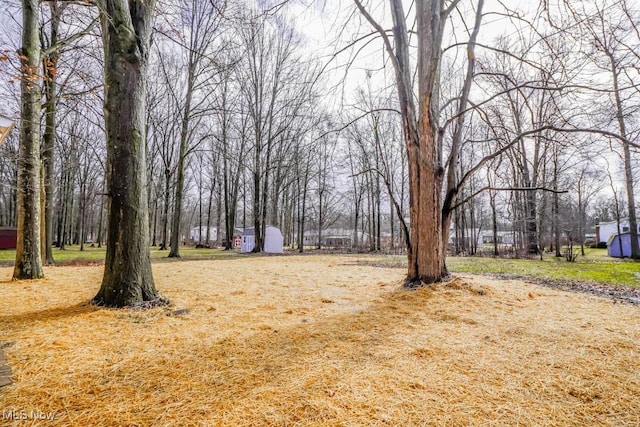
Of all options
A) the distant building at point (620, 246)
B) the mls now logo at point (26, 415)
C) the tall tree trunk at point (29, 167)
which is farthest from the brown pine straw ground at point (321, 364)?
the distant building at point (620, 246)

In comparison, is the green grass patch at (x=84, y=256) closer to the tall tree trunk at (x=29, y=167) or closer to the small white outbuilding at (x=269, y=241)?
the small white outbuilding at (x=269, y=241)

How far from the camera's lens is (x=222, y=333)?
7.98 ft

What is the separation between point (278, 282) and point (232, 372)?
351cm

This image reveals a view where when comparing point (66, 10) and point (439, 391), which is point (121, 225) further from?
point (66, 10)

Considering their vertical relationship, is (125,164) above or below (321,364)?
above

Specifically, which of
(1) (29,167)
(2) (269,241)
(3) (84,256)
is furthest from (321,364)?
Answer: (2) (269,241)

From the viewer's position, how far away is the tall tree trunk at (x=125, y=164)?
3.21 m

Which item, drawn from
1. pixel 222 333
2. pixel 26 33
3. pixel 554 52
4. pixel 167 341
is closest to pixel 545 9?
pixel 554 52

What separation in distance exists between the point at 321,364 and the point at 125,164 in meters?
3.00

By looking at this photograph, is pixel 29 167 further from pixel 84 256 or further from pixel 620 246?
pixel 620 246

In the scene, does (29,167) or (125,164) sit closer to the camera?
(125,164)

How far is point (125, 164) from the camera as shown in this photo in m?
3.30

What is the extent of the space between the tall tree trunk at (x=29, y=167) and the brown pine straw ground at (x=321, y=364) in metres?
2.26

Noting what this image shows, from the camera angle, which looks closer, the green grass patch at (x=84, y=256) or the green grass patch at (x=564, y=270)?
the green grass patch at (x=564, y=270)
